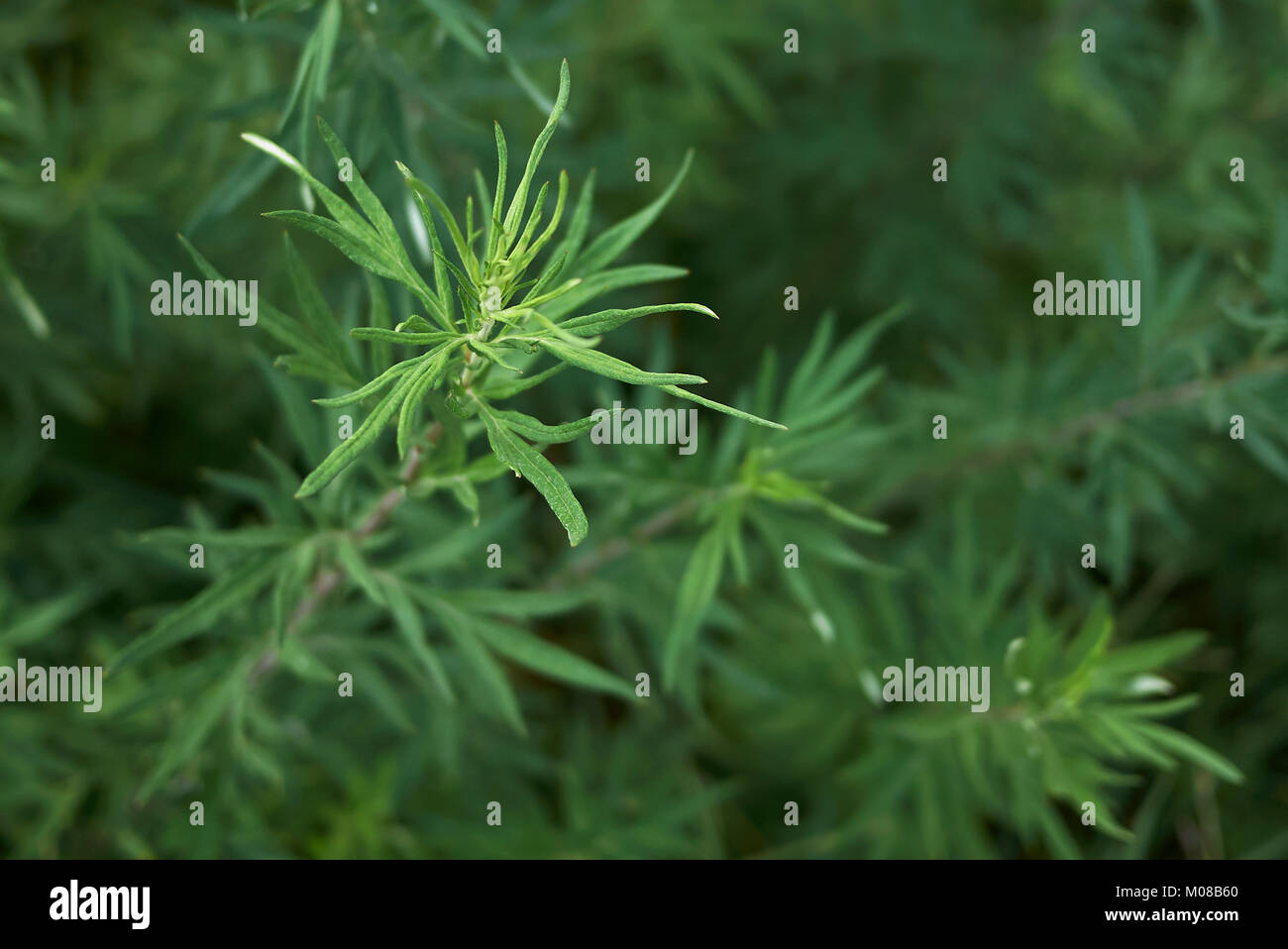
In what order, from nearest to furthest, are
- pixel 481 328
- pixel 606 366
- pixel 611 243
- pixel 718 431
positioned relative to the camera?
pixel 606 366
pixel 481 328
pixel 611 243
pixel 718 431

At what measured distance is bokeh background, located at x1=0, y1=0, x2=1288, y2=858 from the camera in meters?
2.16

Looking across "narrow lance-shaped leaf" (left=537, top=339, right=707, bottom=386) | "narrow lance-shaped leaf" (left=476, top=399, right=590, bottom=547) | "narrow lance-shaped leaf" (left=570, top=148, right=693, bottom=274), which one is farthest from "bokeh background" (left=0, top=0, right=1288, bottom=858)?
"narrow lance-shaped leaf" (left=537, top=339, right=707, bottom=386)

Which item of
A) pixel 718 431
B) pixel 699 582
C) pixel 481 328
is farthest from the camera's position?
pixel 718 431

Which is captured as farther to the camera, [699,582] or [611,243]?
[699,582]

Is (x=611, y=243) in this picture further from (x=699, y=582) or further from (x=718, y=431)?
(x=718, y=431)

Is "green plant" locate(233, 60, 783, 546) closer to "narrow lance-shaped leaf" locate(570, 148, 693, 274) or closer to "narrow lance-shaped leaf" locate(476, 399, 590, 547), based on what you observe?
"narrow lance-shaped leaf" locate(476, 399, 590, 547)

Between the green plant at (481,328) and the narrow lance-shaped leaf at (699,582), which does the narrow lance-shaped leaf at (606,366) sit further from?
the narrow lance-shaped leaf at (699,582)

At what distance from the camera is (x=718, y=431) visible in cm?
375

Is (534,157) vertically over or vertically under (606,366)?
over

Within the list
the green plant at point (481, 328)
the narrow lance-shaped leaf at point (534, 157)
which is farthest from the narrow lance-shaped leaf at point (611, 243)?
the narrow lance-shaped leaf at point (534, 157)

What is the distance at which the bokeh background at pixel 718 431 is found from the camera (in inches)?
84.9

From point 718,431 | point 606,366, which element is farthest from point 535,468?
point 718,431
